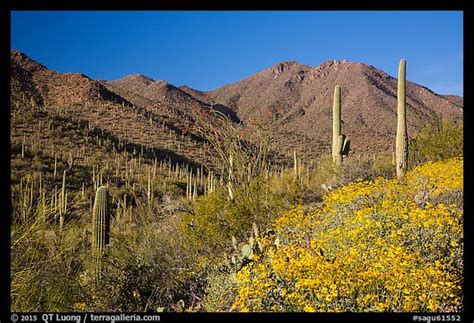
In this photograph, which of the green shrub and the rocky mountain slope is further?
the rocky mountain slope

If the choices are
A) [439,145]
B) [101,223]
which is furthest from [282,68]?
[101,223]

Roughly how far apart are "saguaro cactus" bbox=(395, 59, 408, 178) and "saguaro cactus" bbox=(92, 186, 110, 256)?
9259mm

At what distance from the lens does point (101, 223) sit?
8.04m

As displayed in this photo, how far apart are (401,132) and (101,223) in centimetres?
1046

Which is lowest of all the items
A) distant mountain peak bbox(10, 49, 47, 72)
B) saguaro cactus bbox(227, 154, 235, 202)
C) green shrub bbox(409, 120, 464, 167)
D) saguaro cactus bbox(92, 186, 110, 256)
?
saguaro cactus bbox(92, 186, 110, 256)

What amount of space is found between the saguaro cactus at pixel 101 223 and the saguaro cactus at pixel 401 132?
30.4ft

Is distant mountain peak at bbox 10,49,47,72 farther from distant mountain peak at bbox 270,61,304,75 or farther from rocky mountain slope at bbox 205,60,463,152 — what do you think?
distant mountain peak at bbox 270,61,304,75

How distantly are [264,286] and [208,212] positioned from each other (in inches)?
172

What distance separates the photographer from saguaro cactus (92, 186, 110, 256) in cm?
781

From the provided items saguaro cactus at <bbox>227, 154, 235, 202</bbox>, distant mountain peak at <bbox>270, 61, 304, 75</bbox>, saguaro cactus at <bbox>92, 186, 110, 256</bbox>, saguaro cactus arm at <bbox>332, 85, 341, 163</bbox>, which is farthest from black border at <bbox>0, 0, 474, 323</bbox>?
distant mountain peak at <bbox>270, 61, 304, 75</bbox>

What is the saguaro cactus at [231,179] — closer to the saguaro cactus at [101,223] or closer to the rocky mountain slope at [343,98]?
the saguaro cactus at [101,223]

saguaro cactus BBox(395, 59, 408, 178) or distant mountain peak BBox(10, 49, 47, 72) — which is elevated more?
distant mountain peak BBox(10, 49, 47, 72)

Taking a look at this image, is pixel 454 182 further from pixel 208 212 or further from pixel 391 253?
pixel 391 253
